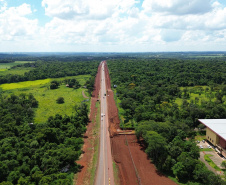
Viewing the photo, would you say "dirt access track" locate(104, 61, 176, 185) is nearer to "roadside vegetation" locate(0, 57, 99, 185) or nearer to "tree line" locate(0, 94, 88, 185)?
"roadside vegetation" locate(0, 57, 99, 185)

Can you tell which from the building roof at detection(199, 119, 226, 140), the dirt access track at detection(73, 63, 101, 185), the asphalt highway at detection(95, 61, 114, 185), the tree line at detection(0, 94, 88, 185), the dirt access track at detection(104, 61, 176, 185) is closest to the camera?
the tree line at detection(0, 94, 88, 185)

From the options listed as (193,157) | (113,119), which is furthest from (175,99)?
(193,157)

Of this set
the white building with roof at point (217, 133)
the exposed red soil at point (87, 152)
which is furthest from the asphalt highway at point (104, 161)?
the white building with roof at point (217, 133)

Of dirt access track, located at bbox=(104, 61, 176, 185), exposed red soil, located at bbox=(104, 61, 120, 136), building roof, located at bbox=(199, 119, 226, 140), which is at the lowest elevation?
dirt access track, located at bbox=(104, 61, 176, 185)

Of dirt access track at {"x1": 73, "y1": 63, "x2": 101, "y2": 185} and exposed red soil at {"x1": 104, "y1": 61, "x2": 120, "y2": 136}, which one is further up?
exposed red soil at {"x1": 104, "y1": 61, "x2": 120, "y2": 136}

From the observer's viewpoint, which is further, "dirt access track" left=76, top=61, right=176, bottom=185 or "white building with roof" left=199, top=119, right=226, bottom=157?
"white building with roof" left=199, top=119, right=226, bottom=157

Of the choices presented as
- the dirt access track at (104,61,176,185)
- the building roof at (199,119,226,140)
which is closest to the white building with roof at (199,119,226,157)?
the building roof at (199,119,226,140)

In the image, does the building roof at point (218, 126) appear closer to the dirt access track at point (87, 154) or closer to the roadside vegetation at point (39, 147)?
the dirt access track at point (87, 154)
